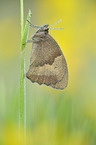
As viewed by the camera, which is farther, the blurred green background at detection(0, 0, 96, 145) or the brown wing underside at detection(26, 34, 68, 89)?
the brown wing underside at detection(26, 34, 68, 89)

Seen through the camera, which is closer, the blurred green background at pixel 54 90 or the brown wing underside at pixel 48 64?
the blurred green background at pixel 54 90

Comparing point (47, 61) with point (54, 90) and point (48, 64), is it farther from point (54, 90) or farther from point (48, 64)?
point (54, 90)

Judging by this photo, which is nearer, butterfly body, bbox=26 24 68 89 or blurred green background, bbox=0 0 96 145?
blurred green background, bbox=0 0 96 145

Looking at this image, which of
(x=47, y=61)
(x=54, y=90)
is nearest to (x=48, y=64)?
(x=47, y=61)

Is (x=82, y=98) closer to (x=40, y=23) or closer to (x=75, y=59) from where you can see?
(x=75, y=59)

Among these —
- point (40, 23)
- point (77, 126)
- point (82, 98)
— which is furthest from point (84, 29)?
point (77, 126)
